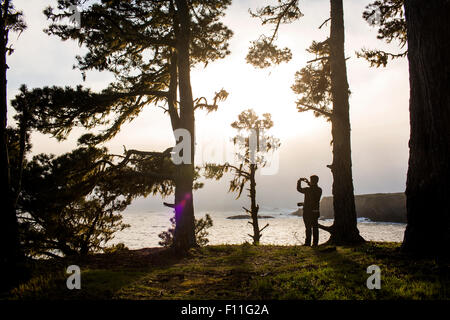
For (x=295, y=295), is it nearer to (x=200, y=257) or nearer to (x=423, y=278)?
(x=423, y=278)

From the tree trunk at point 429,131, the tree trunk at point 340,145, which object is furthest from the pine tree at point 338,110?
the tree trunk at point 429,131

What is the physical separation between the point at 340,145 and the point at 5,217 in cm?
994

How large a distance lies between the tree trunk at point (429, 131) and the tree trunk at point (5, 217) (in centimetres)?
864

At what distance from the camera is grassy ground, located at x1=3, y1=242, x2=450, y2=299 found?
414 cm

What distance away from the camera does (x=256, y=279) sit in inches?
213

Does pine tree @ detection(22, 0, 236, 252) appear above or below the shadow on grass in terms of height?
above

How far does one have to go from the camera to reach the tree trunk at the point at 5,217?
5449mm

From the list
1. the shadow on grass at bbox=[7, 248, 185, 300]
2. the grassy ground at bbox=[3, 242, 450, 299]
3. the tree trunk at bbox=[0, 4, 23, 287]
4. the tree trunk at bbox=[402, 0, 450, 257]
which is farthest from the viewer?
the tree trunk at bbox=[402, 0, 450, 257]

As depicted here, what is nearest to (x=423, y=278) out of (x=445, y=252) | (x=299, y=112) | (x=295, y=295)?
(x=445, y=252)

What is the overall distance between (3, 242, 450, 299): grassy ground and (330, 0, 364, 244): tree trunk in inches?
74.5

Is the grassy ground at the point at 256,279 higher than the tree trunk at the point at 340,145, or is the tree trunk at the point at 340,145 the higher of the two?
the tree trunk at the point at 340,145

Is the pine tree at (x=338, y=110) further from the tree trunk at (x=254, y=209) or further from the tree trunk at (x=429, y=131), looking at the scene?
the tree trunk at (x=254, y=209)

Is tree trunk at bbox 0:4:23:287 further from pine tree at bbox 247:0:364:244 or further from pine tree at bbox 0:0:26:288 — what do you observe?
pine tree at bbox 247:0:364:244

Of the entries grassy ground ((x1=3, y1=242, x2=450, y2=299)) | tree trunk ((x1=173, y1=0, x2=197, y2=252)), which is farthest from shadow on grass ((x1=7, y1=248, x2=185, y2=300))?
tree trunk ((x1=173, y1=0, x2=197, y2=252))
